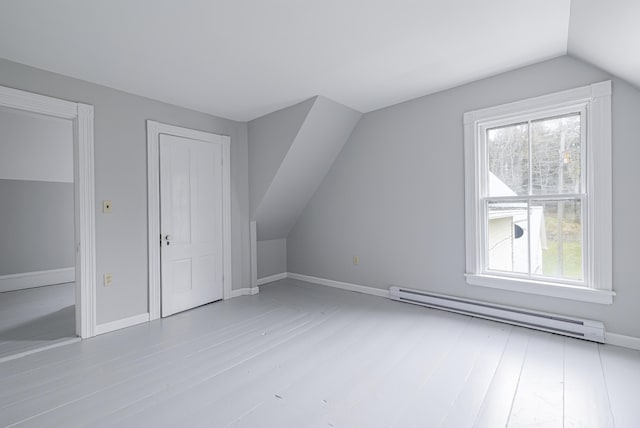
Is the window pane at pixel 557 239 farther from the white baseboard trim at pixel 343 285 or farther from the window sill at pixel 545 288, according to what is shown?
the white baseboard trim at pixel 343 285

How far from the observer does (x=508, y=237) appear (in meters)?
3.09

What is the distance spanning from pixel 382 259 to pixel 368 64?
Answer: 236 centimetres

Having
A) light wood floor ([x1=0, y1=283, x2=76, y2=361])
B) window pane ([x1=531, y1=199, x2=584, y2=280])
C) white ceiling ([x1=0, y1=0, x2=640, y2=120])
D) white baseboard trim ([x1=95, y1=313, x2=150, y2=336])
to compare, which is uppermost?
white ceiling ([x1=0, y1=0, x2=640, y2=120])

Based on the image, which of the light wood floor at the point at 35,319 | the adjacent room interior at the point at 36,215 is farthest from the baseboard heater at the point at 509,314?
the adjacent room interior at the point at 36,215

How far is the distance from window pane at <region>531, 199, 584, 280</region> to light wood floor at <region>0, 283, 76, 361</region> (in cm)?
451

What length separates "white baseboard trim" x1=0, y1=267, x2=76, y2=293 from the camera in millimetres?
4598

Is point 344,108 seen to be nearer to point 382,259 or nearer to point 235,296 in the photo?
point 382,259

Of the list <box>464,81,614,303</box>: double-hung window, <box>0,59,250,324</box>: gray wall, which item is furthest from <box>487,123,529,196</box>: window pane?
<box>0,59,250,324</box>: gray wall

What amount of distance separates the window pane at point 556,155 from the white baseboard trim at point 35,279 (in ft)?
19.6

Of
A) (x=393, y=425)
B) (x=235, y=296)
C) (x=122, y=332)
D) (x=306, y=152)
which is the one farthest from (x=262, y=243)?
(x=393, y=425)

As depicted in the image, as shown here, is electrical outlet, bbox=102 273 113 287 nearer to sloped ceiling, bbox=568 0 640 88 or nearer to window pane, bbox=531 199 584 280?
window pane, bbox=531 199 584 280

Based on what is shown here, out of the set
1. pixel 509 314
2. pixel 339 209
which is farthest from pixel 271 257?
pixel 509 314

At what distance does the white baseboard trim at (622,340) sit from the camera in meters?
2.40

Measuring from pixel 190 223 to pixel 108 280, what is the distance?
1014 millimetres
